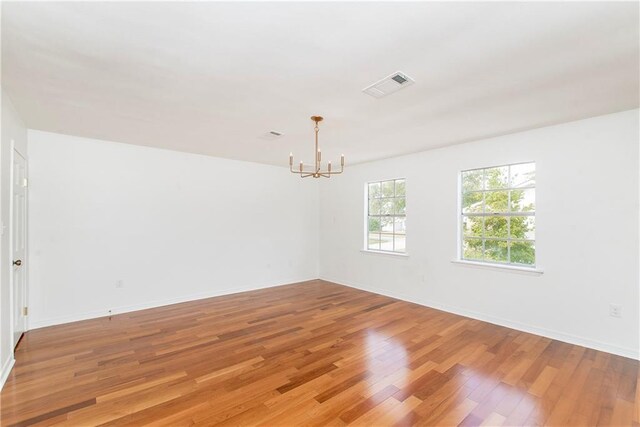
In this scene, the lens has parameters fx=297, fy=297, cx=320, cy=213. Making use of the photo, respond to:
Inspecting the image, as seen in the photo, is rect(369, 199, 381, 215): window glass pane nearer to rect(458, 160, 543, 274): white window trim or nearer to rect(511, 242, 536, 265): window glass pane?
rect(458, 160, 543, 274): white window trim

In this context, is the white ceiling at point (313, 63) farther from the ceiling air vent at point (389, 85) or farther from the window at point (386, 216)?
the window at point (386, 216)

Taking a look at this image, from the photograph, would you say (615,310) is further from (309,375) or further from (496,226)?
(309,375)

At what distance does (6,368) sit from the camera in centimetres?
264

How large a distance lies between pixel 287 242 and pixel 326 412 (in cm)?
443

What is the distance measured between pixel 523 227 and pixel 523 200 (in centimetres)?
36

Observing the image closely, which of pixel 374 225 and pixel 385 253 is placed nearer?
pixel 385 253

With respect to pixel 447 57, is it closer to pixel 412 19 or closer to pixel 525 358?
pixel 412 19

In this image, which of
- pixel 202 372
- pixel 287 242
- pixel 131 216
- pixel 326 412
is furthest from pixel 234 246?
pixel 326 412

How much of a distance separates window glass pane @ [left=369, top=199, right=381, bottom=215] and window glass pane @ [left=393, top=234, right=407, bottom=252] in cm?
65

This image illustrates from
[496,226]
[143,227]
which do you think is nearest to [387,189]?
[496,226]

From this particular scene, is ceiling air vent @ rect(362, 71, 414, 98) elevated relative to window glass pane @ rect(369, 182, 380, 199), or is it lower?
elevated

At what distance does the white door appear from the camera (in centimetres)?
311

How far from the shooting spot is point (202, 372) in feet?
8.92

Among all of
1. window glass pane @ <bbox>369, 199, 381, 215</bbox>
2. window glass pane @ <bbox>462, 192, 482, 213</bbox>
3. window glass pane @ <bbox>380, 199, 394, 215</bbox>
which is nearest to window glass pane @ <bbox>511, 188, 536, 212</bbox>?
window glass pane @ <bbox>462, 192, 482, 213</bbox>
